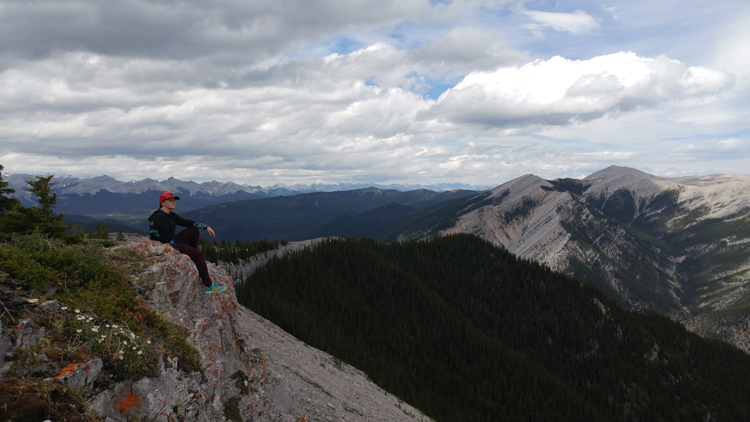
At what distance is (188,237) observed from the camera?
60.9ft

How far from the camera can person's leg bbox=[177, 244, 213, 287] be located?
1728 cm

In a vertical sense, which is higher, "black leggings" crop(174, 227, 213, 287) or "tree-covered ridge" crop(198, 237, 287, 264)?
"black leggings" crop(174, 227, 213, 287)

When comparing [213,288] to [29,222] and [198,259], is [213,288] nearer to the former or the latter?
[198,259]

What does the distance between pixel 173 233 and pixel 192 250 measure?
149 cm

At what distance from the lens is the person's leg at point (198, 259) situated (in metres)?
17.3

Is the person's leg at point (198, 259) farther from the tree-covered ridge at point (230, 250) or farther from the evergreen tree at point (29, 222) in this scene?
the tree-covered ridge at point (230, 250)

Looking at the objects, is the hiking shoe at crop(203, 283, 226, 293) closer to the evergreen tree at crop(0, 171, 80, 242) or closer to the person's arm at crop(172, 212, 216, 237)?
the person's arm at crop(172, 212, 216, 237)

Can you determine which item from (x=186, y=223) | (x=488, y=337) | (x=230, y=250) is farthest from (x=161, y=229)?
(x=488, y=337)

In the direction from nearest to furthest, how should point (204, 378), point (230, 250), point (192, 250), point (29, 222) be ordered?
point (204, 378) → point (192, 250) → point (29, 222) → point (230, 250)

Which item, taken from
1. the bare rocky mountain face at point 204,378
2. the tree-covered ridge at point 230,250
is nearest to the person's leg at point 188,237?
the bare rocky mountain face at point 204,378

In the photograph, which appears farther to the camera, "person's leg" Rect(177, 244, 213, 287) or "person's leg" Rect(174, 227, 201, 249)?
"person's leg" Rect(174, 227, 201, 249)

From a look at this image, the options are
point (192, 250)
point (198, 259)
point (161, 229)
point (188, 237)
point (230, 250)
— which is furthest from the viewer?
point (230, 250)

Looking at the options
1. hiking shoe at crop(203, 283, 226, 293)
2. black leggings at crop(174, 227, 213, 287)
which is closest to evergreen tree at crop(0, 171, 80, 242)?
black leggings at crop(174, 227, 213, 287)

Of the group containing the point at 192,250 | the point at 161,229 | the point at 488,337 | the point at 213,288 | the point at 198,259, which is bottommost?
the point at 488,337
